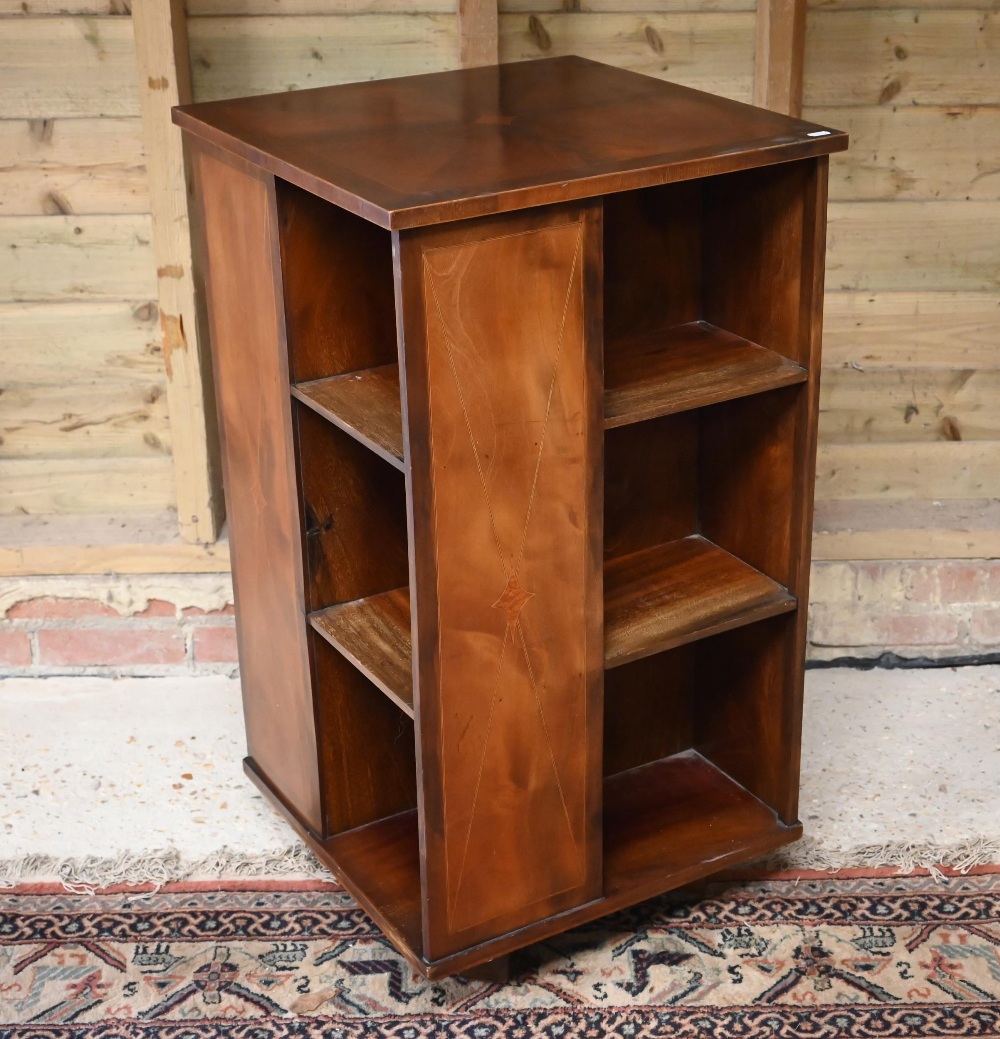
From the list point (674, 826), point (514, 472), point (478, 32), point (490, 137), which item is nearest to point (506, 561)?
point (514, 472)

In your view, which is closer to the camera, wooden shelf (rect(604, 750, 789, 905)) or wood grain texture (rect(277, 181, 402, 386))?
wood grain texture (rect(277, 181, 402, 386))

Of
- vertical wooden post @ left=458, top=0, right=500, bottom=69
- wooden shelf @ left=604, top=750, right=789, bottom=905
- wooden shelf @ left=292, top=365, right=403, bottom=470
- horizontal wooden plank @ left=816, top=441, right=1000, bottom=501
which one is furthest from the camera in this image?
horizontal wooden plank @ left=816, top=441, right=1000, bottom=501

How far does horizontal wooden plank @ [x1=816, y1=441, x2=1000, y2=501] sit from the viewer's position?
3.14 meters

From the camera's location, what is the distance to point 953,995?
2.22m

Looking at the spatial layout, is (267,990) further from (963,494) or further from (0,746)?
(963,494)

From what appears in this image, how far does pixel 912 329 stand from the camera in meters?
3.04

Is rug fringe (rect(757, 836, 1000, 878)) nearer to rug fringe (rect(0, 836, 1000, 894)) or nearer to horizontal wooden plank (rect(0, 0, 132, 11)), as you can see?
rug fringe (rect(0, 836, 1000, 894))

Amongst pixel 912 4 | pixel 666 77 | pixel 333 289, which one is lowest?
pixel 333 289

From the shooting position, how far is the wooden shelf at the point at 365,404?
1.96 meters

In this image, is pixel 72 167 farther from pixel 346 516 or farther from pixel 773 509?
pixel 773 509

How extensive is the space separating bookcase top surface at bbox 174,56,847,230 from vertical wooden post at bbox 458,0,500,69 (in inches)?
9.8

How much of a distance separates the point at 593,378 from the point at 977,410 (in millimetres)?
1478

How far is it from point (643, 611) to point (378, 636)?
1.25ft

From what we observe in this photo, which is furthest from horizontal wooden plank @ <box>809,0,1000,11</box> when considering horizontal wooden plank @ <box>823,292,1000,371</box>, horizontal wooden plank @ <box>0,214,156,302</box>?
horizontal wooden plank @ <box>0,214,156,302</box>
